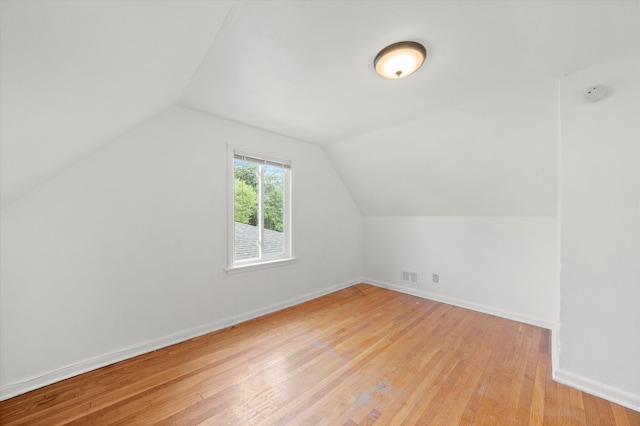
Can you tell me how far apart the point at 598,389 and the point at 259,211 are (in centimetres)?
327

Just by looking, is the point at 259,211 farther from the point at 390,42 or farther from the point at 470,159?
the point at 470,159

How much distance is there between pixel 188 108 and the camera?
2455 mm

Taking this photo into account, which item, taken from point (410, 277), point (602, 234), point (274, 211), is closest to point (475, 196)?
point (602, 234)

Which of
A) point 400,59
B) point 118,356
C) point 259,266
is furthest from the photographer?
point 259,266

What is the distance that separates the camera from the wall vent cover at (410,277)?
370 cm

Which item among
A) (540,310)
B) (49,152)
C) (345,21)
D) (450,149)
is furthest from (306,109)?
(540,310)

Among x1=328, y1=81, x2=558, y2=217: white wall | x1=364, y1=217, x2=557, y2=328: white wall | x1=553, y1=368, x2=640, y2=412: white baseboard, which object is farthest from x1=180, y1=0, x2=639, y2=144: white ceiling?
x1=553, y1=368, x2=640, y2=412: white baseboard

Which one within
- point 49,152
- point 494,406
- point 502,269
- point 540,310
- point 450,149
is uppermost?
point 450,149

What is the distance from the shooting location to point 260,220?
3064 mm

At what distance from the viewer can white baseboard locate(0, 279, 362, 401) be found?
1.70 metres

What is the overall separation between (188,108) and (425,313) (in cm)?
355

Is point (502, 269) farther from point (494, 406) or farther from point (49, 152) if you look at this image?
point (49, 152)

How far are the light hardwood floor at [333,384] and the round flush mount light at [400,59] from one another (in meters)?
2.27

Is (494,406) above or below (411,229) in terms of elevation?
below
